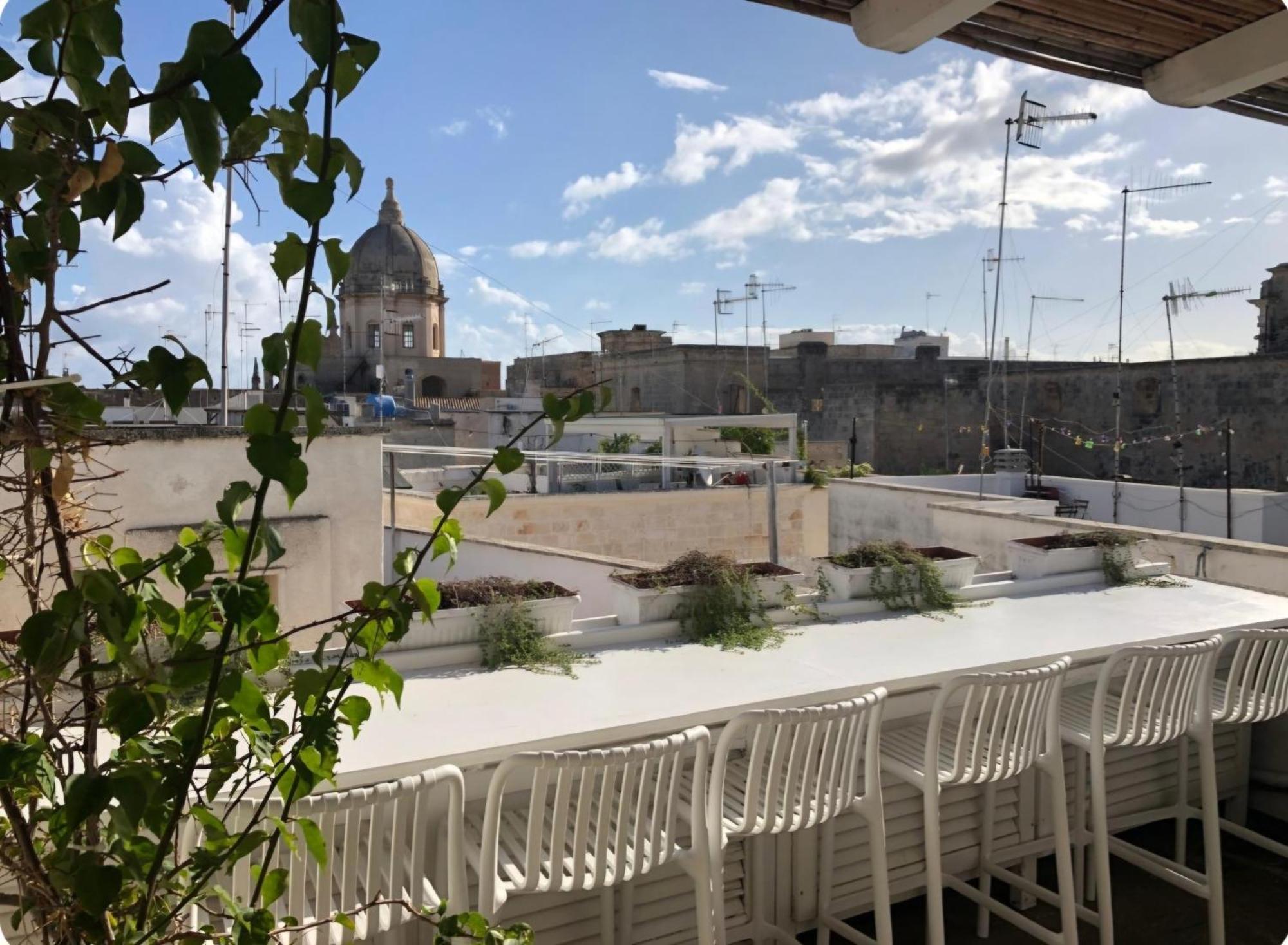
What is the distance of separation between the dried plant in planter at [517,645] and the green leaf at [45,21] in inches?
81.3

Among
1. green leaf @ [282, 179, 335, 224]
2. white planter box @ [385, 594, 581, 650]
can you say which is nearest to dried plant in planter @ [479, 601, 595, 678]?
white planter box @ [385, 594, 581, 650]

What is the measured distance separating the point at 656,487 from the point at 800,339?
787 inches

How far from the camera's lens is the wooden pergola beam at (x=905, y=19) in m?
1.43

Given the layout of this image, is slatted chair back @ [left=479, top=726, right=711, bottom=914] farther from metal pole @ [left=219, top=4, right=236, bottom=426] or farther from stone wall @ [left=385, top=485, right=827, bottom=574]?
stone wall @ [left=385, top=485, right=827, bottom=574]

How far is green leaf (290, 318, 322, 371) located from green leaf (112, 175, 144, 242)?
0.12 meters

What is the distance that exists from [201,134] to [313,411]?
0.20 metres

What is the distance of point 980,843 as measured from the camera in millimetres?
2982

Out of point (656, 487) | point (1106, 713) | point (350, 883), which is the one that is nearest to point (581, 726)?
point (350, 883)

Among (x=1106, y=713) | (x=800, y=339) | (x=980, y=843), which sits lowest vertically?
(x=980, y=843)

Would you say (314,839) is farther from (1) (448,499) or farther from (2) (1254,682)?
(2) (1254,682)

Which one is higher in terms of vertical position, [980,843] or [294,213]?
[294,213]

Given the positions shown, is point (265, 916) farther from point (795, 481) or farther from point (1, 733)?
point (795, 481)

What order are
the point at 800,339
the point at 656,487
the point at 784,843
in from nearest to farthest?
the point at 784,843 < the point at 656,487 < the point at 800,339

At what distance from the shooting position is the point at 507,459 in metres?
0.80
